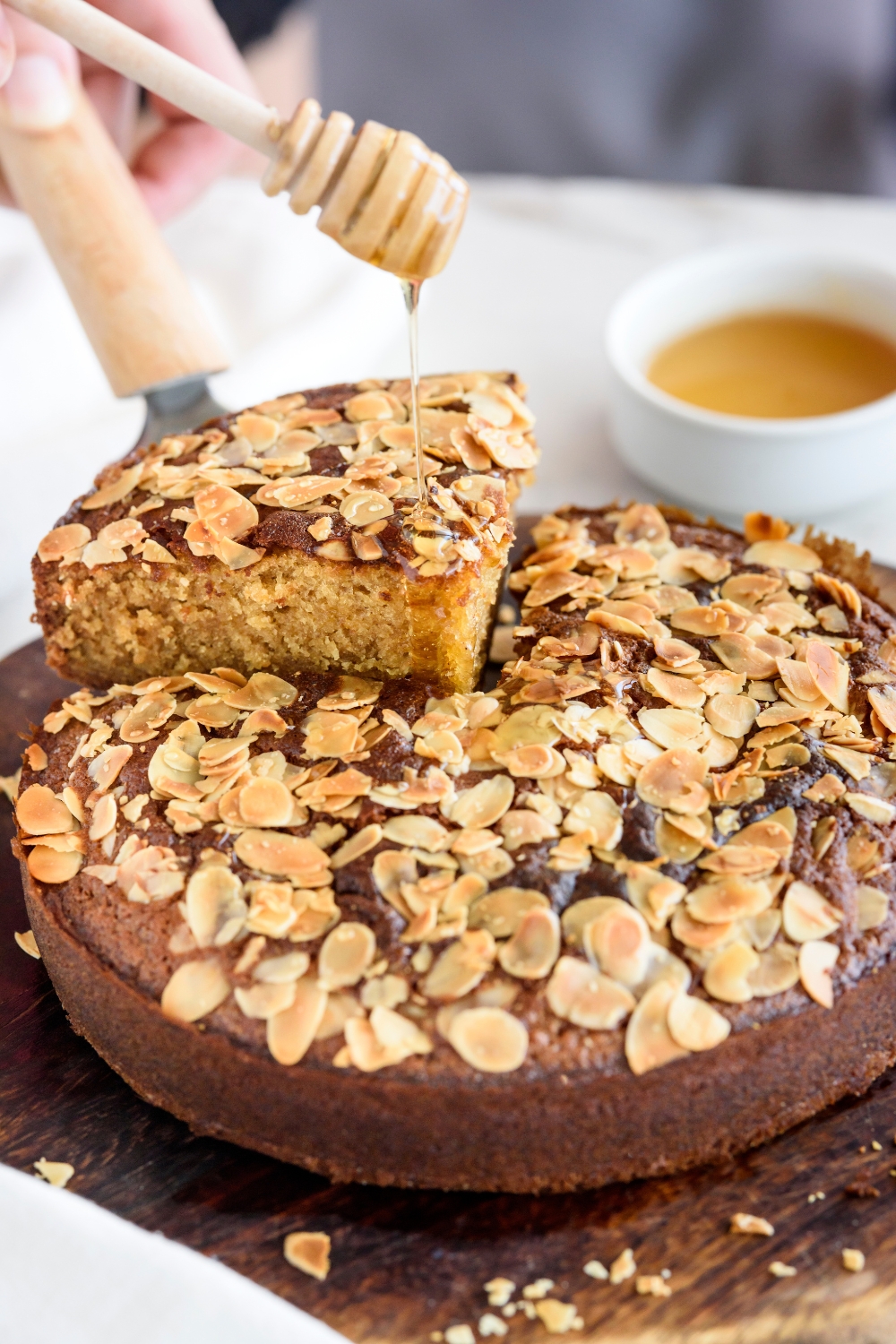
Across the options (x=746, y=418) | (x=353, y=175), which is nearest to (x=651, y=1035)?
(x=353, y=175)

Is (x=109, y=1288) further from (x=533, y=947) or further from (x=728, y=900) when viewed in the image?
(x=728, y=900)

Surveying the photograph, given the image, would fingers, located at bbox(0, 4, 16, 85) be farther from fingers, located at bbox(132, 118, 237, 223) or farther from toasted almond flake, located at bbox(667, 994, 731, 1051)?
toasted almond flake, located at bbox(667, 994, 731, 1051)

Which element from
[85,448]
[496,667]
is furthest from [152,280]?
[496,667]

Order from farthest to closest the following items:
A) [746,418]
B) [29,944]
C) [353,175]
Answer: [746,418]
[29,944]
[353,175]

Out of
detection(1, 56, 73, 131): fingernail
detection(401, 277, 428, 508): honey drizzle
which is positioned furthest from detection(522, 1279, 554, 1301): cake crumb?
detection(1, 56, 73, 131): fingernail

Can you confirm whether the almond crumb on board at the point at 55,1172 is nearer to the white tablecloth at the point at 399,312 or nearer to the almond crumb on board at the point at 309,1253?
the almond crumb on board at the point at 309,1253

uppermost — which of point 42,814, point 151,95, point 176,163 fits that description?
point 151,95

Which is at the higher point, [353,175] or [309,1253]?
[353,175]
